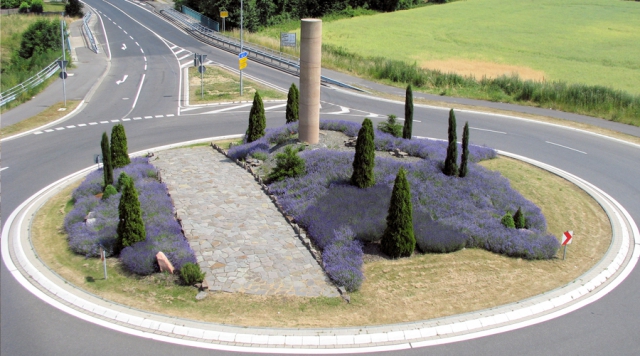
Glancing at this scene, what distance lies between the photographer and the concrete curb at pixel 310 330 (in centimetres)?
1442

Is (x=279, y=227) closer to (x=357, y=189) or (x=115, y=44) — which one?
(x=357, y=189)

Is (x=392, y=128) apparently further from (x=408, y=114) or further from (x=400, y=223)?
(x=400, y=223)

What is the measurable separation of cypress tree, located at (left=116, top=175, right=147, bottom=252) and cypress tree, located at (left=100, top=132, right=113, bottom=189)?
5063mm

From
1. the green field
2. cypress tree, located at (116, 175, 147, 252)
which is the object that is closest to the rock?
cypress tree, located at (116, 175, 147, 252)

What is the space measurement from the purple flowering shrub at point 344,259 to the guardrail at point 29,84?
29.2 meters

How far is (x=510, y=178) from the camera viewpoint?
26.8 m

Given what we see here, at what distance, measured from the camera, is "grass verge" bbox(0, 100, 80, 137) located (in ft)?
110

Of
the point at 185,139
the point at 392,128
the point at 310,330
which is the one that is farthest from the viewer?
the point at 185,139

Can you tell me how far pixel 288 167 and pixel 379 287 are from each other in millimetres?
8751

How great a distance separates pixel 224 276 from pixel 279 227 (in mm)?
3923

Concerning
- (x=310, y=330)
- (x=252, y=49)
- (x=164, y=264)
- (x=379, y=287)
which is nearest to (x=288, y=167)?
(x=164, y=264)

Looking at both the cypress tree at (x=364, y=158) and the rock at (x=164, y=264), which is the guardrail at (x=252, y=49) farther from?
the rock at (x=164, y=264)

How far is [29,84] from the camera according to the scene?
141 ft

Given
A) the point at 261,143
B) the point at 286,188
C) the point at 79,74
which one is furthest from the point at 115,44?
the point at 286,188
